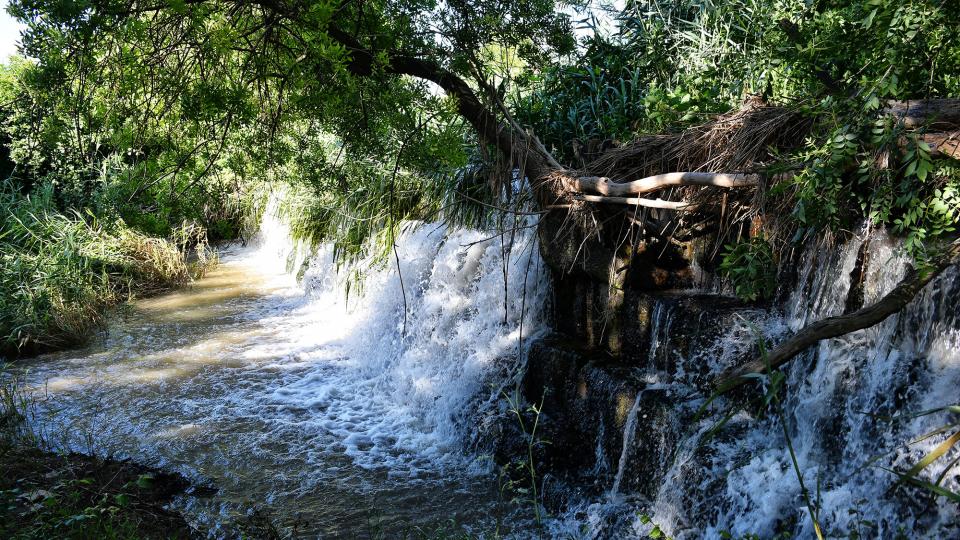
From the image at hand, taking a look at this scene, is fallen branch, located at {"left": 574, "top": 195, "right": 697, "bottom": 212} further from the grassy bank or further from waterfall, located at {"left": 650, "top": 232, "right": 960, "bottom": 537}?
the grassy bank

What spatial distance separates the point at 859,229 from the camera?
12.3ft

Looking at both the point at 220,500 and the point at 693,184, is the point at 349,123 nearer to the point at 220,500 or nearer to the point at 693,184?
the point at 693,184

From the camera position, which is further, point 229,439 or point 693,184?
point 229,439

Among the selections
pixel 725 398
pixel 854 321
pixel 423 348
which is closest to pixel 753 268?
→ pixel 725 398

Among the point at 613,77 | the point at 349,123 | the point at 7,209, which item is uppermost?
the point at 613,77

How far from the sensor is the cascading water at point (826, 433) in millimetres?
Result: 3010

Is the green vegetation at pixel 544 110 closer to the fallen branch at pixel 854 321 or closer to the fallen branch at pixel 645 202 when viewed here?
the fallen branch at pixel 645 202

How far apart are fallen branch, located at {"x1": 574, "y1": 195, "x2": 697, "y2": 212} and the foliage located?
425 mm

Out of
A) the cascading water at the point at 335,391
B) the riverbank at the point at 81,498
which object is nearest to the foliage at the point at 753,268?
the cascading water at the point at 335,391

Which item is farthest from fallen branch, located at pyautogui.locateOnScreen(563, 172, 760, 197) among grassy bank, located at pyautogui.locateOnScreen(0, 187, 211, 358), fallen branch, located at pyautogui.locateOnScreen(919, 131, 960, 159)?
grassy bank, located at pyautogui.locateOnScreen(0, 187, 211, 358)

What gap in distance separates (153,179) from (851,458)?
447 cm

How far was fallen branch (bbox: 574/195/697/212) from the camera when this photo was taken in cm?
446

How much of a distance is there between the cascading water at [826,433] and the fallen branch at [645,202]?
0.75 metres

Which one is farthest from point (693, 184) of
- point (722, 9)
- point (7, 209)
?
point (7, 209)
